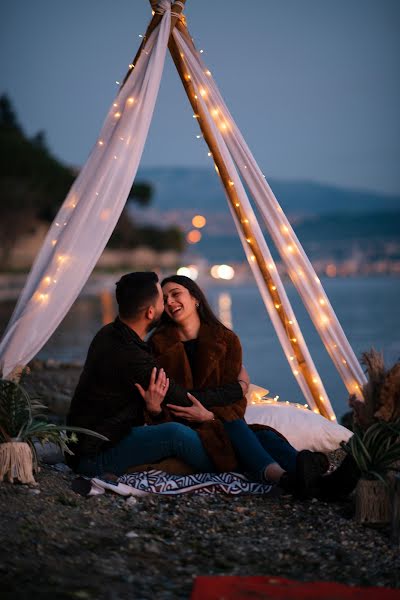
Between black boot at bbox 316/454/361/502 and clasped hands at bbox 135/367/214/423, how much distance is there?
0.72 m

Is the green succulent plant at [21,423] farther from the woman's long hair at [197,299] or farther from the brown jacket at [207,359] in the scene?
the woman's long hair at [197,299]

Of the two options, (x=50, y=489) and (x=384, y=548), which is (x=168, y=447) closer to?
(x=50, y=489)

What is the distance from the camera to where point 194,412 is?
16.2 feet

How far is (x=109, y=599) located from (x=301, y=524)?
1282 millimetres

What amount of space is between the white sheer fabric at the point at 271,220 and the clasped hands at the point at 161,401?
1546 mm

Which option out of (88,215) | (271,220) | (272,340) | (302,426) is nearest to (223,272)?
(272,340)

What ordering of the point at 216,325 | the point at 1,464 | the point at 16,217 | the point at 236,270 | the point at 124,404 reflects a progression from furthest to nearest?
the point at 236,270
the point at 16,217
the point at 216,325
the point at 124,404
the point at 1,464

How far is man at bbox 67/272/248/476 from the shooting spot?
4.80m

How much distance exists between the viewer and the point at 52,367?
1209cm

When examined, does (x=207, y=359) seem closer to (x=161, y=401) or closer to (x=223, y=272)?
(x=161, y=401)

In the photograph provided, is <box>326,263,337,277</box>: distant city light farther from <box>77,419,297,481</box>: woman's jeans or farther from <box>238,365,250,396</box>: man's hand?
<box>77,419,297,481</box>: woman's jeans

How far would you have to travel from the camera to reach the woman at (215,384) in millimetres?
4723

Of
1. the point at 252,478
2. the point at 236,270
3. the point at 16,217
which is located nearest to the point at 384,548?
the point at 252,478

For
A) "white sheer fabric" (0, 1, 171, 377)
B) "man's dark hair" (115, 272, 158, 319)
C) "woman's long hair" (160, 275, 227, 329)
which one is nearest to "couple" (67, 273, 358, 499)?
"man's dark hair" (115, 272, 158, 319)
